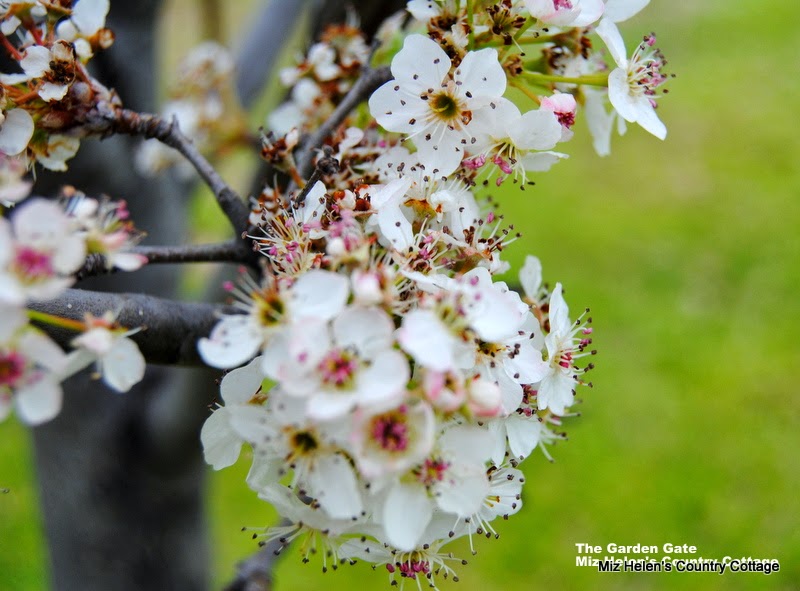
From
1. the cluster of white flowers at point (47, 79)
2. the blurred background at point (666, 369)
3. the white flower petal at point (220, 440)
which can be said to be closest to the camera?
the white flower petal at point (220, 440)

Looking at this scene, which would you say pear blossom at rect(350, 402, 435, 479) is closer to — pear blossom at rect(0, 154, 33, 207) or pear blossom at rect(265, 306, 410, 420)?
pear blossom at rect(265, 306, 410, 420)

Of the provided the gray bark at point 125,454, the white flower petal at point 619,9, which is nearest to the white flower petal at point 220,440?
the white flower petal at point 619,9

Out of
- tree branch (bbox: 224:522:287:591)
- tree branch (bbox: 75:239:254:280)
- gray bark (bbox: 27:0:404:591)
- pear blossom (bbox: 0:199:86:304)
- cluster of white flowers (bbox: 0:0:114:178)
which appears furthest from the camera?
gray bark (bbox: 27:0:404:591)

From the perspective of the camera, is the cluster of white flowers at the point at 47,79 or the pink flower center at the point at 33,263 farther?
the cluster of white flowers at the point at 47,79

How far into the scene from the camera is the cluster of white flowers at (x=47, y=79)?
1175 millimetres

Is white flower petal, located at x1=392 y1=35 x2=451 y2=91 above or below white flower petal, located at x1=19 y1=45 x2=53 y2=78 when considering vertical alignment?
above

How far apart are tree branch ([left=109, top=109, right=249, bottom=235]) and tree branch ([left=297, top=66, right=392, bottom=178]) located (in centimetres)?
13

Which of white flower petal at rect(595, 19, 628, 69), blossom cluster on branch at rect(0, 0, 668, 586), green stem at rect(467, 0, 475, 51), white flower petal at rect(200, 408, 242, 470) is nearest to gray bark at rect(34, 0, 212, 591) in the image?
blossom cluster on branch at rect(0, 0, 668, 586)

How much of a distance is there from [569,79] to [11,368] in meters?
0.87

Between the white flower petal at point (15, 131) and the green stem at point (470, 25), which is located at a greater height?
the green stem at point (470, 25)

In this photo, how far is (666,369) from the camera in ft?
13.4

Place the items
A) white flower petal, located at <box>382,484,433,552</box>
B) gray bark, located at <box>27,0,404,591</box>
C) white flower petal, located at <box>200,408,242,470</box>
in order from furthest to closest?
gray bark, located at <box>27,0,404,591</box> → white flower petal, located at <box>200,408,242,470</box> → white flower petal, located at <box>382,484,433,552</box>

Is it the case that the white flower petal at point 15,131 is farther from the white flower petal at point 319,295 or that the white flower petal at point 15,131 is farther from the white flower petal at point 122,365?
the white flower petal at point 319,295

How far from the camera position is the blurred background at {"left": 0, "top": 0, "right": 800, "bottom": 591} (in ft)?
11.1
